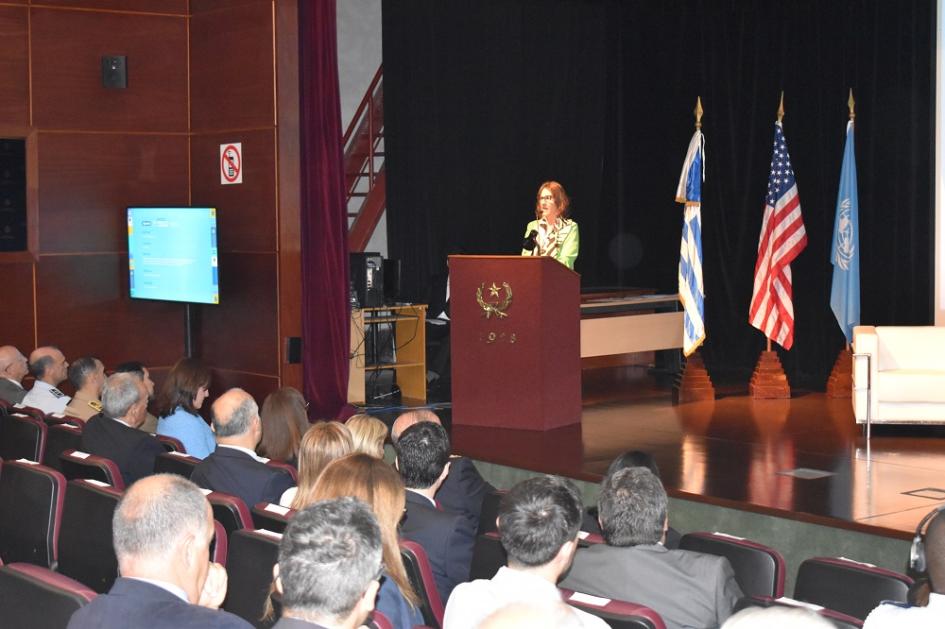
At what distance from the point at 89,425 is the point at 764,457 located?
3630mm

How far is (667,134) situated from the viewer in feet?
39.3

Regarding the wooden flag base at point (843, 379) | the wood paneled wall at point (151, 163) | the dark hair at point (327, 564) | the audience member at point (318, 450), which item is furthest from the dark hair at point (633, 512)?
the wooden flag base at point (843, 379)

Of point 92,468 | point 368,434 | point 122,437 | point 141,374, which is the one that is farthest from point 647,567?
point 141,374

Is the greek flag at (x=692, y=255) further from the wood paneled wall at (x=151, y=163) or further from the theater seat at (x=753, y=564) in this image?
the theater seat at (x=753, y=564)

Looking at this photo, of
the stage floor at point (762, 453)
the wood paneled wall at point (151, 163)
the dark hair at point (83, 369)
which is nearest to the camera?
the stage floor at point (762, 453)

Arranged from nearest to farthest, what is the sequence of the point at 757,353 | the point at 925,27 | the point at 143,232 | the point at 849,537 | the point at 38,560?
the point at 38,560
the point at 849,537
the point at 143,232
the point at 925,27
the point at 757,353

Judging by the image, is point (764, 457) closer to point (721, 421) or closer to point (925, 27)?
point (721, 421)

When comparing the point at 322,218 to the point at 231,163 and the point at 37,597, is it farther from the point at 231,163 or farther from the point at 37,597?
the point at 37,597

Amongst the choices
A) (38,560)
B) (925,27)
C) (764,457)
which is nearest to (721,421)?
(764,457)

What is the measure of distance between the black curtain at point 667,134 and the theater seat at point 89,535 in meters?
7.56

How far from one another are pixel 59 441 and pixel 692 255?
211 inches

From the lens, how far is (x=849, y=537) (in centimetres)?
513

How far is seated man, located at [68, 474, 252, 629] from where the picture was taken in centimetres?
237

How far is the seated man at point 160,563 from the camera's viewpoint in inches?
93.3
